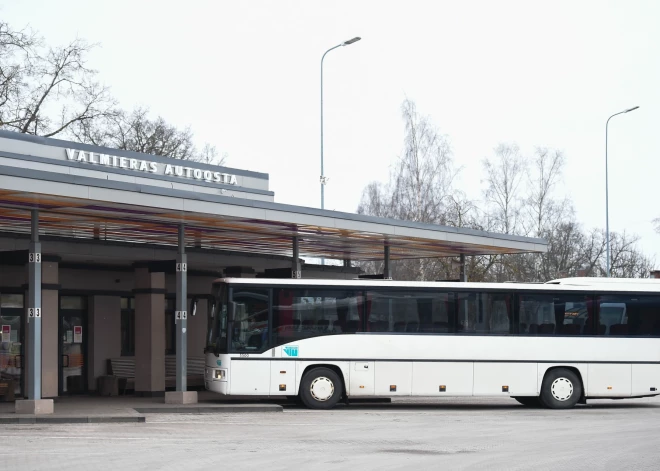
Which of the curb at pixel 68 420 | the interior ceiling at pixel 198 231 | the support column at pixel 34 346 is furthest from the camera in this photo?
the interior ceiling at pixel 198 231

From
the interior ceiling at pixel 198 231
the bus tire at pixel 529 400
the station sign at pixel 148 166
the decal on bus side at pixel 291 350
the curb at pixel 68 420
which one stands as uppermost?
the station sign at pixel 148 166

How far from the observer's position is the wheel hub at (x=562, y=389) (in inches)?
885

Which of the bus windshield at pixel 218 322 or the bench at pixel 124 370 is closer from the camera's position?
the bus windshield at pixel 218 322

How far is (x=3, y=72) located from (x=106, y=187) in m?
25.7

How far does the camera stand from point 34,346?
1828 centimetres

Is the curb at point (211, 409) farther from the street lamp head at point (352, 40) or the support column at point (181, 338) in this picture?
the street lamp head at point (352, 40)

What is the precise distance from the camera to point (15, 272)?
23328 millimetres

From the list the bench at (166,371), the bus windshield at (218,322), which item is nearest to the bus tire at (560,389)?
the bus windshield at (218,322)

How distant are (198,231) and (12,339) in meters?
5.13

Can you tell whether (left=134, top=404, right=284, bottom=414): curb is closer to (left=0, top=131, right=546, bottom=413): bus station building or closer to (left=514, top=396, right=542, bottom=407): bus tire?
(left=0, top=131, right=546, bottom=413): bus station building

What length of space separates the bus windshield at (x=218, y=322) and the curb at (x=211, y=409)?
131 centimetres

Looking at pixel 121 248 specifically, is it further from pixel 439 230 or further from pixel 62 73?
pixel 62 73

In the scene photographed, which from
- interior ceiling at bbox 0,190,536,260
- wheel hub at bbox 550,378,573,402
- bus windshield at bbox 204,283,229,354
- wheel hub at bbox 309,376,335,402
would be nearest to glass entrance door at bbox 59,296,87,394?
interior ceiling at bbox 0,190,536,260

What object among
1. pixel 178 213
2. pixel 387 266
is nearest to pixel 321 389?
pixel 178 213
